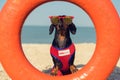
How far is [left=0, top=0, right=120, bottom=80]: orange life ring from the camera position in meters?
6.05

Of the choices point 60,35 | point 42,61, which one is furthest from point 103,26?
point 42,61

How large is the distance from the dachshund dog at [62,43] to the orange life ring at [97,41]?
580mm

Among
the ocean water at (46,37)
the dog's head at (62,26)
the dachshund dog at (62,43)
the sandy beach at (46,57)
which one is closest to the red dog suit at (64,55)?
the dachshund dog at (62,43)

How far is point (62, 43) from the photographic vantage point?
673 centimetres

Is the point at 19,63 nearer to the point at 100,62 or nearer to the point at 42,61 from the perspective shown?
the point at 100,62

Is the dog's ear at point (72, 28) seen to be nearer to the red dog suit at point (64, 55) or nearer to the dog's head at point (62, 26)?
the dog's head at point (62, 26)

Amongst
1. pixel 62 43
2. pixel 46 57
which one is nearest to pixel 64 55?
pixel 62 43

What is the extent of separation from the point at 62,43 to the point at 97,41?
77 cm

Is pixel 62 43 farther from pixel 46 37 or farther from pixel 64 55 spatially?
pixel 46 37

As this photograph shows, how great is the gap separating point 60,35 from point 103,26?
3.05 ft

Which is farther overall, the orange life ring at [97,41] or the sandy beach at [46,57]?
the sandy beach at [46,57]

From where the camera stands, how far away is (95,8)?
6.06m

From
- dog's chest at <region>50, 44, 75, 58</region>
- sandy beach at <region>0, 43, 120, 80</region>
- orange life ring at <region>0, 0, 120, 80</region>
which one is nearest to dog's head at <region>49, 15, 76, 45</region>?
dog's chest at <region>50, 44, 75, 58</region>

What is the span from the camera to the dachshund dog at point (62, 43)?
264 inches
